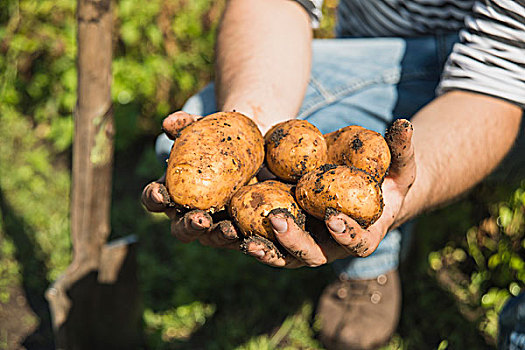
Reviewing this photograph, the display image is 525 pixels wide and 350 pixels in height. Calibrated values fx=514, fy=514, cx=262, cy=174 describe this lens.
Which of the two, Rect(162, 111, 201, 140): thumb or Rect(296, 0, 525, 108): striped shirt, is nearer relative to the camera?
Rect(162, 111, 201, 140): thumb

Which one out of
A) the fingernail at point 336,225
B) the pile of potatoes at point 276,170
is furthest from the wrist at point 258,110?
the fingernail at point 336,225

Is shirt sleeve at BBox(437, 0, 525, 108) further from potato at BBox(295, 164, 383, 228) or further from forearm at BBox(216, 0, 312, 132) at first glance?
potato at BBox(295, 164, 383, 228)

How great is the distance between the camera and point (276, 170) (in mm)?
1640

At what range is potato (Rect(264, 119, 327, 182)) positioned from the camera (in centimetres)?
155

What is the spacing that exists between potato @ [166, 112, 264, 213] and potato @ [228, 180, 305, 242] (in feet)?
0.20

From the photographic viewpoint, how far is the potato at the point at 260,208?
4.72 ft

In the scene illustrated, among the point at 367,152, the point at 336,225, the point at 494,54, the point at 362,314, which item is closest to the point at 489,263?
the point at 362,314

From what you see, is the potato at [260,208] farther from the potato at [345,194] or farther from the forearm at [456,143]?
the forearm at [456,143]

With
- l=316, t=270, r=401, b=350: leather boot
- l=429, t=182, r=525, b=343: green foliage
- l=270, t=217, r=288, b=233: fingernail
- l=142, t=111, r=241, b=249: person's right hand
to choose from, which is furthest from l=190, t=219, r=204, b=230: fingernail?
l=429, t=182, r=525, b=343: green foliage

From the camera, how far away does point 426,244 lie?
299 centimetres

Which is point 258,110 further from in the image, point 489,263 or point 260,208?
point 489,263

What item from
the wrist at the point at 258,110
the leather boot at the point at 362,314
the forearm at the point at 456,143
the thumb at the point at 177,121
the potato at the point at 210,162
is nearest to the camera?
the potato at the point at 210,162

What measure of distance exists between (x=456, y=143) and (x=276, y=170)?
0.67 metres

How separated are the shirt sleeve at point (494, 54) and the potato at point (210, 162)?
2.94ft
